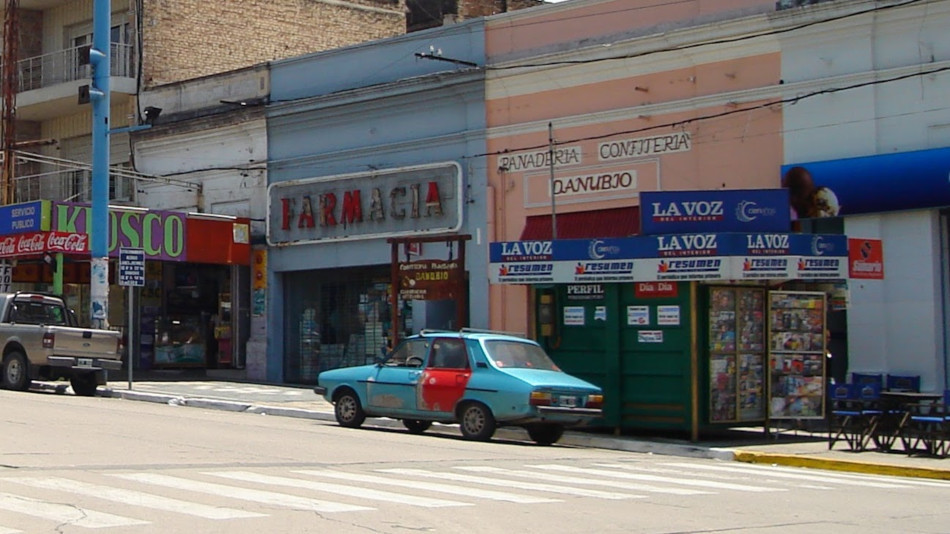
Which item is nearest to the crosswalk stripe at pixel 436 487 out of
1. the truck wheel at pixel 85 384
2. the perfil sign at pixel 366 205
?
the truck wheel at pixel 85 384

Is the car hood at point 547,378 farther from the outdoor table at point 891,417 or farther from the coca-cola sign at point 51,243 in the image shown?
the coca-cola sign at point 51,243

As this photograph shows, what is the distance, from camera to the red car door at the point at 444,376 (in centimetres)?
1870

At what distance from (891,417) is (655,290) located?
3810 millimetres

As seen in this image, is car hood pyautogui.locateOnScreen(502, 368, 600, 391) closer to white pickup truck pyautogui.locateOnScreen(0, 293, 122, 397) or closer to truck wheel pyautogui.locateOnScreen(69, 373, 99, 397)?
white pickup truck pyautogui.locateOnScreen(0, 293, 122, 397)

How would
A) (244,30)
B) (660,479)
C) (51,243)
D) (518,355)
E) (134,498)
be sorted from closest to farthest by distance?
(134,498), (660,479), (518,355), (51,243), (244,30)

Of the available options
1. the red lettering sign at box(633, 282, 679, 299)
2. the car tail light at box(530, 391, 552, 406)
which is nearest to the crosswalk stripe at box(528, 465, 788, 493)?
the car tail light at box(530, 391, 552, 406)

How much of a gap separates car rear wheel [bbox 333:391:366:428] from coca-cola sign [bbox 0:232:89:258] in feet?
36.6

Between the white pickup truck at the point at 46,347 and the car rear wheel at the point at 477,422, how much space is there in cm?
1044

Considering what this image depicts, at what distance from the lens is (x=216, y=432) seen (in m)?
17.8

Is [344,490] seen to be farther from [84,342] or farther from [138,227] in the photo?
[138,227]

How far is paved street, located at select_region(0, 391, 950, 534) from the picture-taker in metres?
10.2

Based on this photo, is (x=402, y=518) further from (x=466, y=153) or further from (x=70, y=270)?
(x=70, y=270)

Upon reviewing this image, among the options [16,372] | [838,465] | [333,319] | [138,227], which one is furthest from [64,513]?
[333,319]

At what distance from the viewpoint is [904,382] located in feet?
68.9
